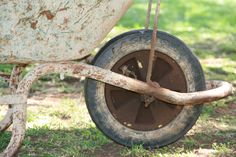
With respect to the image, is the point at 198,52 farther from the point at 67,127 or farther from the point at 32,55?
the point at 32,55

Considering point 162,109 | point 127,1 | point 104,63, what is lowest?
point 162,109

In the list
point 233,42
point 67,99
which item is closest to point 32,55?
point 67,99

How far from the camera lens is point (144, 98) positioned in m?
4.12

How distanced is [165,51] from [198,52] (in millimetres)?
3116

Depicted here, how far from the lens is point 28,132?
444cm

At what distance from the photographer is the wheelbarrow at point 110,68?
3.79m

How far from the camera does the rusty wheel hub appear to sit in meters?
4.11

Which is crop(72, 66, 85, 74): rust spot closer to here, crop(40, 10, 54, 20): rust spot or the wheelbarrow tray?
the wheelbarrow tray

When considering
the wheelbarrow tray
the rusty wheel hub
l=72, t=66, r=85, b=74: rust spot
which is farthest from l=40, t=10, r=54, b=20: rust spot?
the rusty wheel hub

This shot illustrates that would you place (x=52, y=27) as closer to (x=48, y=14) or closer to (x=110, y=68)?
(x=48, y=14)

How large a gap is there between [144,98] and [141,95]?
0.04m

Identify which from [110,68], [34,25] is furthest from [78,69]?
[34,25]

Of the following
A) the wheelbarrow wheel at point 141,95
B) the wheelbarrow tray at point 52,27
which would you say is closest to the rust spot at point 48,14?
the wheelbarrow tray at point 52,27

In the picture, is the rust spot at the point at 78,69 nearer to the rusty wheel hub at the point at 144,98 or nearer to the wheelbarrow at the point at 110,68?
the wheelbarrow at the point at 110,68
